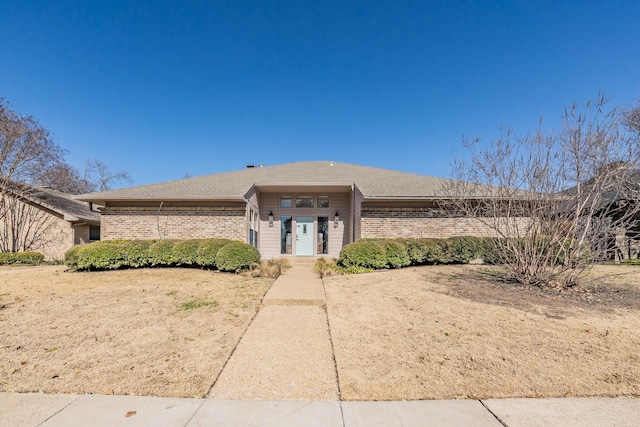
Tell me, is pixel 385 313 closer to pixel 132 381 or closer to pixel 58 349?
pixel 132 381

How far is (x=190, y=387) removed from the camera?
2.91m

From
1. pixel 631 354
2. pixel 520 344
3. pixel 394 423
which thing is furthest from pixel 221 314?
pixel 631 354

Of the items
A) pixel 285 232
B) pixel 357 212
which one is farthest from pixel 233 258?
pixel 357 212

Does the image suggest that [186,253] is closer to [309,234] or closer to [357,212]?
[309,234]

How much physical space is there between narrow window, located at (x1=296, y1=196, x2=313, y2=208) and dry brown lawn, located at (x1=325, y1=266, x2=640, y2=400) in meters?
7.76

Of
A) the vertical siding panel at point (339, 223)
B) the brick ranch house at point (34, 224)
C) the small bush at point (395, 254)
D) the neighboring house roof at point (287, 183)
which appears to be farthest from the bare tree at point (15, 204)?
the small bush at point (395, 254)

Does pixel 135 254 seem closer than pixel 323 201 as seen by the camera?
Yes

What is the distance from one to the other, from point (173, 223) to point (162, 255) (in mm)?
2244

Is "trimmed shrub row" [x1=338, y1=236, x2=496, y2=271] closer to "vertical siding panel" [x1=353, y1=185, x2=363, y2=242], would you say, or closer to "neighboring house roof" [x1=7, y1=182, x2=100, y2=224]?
"vertical siding panel" [x1=353, y1=185, x2=363, y2=242]

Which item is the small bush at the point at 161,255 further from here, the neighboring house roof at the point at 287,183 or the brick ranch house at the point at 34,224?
the brick ranch house at the point at 34,224

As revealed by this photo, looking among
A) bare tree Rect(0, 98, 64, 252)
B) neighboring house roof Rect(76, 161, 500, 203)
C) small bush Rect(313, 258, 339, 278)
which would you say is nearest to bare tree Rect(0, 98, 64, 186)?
bare tree Rect(0, 98, 64, 252)

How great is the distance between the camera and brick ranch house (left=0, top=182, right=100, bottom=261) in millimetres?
14828

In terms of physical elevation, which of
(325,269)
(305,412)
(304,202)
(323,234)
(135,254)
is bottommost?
(305,412)

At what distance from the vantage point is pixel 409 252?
10.6 metres
